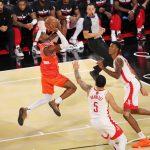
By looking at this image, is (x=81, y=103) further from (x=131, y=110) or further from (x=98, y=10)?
→ (x=98, y=10)

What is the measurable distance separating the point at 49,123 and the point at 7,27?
5500 mm

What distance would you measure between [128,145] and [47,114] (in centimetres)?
216

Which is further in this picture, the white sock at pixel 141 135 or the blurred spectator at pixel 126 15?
the blurred spectator at pixel 126 15

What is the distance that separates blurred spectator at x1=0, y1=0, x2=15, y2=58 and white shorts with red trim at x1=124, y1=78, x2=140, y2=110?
253 inches

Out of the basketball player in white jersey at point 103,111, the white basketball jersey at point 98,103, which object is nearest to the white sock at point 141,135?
the basketball player in white jersey at point 103,111

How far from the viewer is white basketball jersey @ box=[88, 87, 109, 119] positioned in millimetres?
7177

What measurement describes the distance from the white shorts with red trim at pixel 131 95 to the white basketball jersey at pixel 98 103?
3.21 feet

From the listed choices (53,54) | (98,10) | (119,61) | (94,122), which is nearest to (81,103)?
(53,54)

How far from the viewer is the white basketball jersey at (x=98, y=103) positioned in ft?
23.5

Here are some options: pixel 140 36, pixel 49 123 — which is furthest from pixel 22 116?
pixel 140 36

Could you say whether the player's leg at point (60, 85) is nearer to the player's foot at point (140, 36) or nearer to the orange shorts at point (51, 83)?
the orange shorts at point (51, 83)

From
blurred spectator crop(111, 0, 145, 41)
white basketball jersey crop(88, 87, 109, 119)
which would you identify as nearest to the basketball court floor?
white basketball jersey crop(88, 87, 109, 119)

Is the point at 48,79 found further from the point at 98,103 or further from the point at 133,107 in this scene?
the point at 98,103

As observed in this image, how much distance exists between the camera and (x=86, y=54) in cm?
1405
